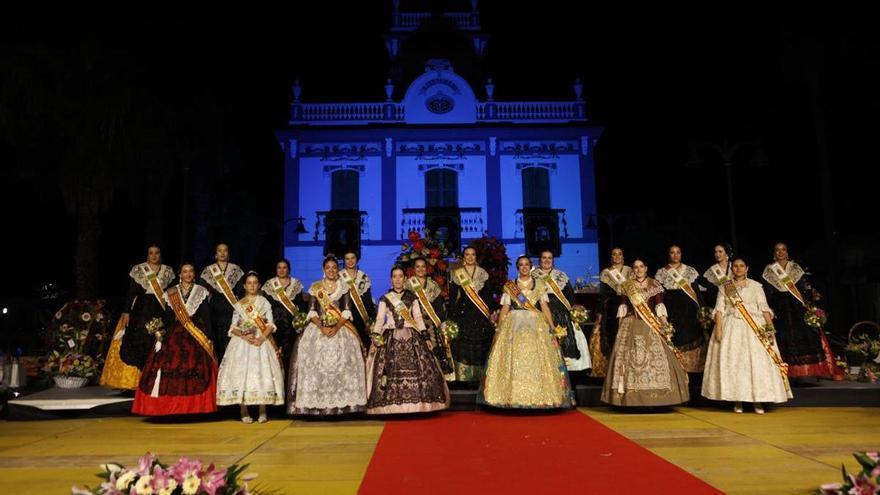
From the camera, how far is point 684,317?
8156mm

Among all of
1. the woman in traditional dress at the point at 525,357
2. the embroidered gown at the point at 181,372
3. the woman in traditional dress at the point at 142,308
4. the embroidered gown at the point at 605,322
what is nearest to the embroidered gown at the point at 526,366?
the woman in traditional dress at the point at 525,357

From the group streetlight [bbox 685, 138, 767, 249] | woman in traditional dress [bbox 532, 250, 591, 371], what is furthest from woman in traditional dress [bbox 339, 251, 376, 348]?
streetlight [bbox 685, 138, 767, 249]

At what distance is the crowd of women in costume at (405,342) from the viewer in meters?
6.90

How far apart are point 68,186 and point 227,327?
7.24 m

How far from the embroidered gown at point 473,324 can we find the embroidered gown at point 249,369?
7.30ft

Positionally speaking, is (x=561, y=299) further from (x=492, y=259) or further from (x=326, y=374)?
(x=326, y=374)

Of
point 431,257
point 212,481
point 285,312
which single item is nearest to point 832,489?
point 212,481

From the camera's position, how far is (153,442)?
582 centimetres

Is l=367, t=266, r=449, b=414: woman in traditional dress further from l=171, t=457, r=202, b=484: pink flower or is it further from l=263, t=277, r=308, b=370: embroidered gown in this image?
l=171, t=457, r=202, b=484: pink flower

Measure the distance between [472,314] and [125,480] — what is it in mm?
5098

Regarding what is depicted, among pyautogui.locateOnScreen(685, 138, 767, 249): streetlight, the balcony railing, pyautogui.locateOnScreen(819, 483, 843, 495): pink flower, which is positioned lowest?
pyautogui.locateOnScreen(819, 483, 843, 495): pink flower

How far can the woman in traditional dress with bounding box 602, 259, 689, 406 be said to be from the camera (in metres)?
6.99

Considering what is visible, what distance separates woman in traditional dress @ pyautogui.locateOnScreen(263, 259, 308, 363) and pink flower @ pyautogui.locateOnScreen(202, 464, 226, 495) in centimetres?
417

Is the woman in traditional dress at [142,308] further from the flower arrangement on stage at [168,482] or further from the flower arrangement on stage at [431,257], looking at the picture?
the flower arrangement on stage at [168,482]
